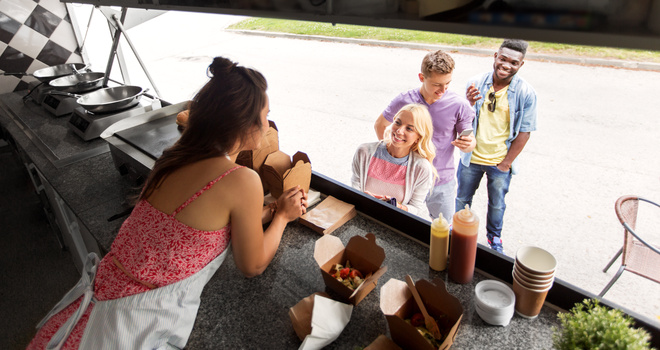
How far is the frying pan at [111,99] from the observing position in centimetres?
245

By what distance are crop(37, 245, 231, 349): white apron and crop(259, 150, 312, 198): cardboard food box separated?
0.50 m

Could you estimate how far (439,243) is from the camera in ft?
4.21

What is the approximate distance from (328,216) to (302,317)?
0.54 meters

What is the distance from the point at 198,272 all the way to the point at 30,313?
211 centimetres

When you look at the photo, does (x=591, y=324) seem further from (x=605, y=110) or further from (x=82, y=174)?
(x=605, y=110)

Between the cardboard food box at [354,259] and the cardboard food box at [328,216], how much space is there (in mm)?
215

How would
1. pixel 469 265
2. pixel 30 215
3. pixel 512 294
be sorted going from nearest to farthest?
pixel 512 294 → pixel 469 265 → pixel 30 215

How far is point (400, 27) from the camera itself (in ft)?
2.64

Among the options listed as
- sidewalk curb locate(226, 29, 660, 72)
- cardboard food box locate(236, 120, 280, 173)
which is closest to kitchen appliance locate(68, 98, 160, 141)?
cardboard food box locate(236, 120, 280, 173)

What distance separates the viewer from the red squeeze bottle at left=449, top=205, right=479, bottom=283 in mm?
1176

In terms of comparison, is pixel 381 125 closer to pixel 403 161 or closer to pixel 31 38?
pixel 403 161

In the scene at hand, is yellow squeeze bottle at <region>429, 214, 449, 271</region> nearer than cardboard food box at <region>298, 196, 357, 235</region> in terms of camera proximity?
Yes

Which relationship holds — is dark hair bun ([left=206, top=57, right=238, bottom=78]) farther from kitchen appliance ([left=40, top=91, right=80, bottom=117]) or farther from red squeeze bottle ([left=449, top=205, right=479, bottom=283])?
kitchen appliance ([left=40, top=91, right=80, bottom=117])

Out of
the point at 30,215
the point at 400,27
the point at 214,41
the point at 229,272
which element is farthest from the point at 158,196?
the point at 214,41
